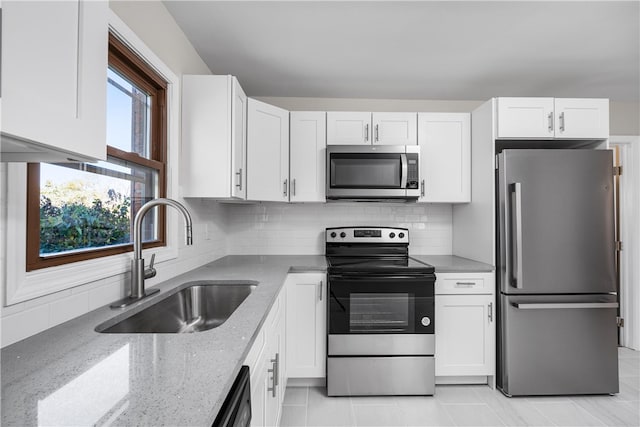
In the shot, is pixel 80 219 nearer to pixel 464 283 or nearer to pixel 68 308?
pixel 68 308

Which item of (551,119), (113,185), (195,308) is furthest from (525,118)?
(113,185)

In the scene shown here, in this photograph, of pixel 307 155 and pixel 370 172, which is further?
pixel 307 155

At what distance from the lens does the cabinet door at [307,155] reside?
9.04ft

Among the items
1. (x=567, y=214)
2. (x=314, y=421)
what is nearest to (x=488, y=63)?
(x=567, y=214)

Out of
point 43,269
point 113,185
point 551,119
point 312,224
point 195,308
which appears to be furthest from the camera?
point 312,224

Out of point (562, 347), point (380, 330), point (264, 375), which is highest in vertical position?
point (264, 375)

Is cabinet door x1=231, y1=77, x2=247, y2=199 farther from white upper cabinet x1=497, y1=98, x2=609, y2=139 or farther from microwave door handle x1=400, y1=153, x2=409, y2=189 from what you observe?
white upper cabinet x1=497, y1=98, x2=609, y2=139

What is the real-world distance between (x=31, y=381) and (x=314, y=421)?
1699 millimetres

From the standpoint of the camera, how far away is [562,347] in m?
2.27

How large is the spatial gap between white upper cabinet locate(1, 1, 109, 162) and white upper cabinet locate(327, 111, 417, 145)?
2.11 m

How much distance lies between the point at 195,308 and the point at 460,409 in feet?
5.89

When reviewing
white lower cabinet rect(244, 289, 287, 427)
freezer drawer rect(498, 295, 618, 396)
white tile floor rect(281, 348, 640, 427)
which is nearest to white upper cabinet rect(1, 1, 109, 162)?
white lower cabinet rect(244, 289, 287, 427)

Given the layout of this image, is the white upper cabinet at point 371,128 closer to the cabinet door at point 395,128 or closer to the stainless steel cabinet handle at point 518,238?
the cabinet door at point 395,128

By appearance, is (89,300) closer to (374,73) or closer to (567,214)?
(374,73)
